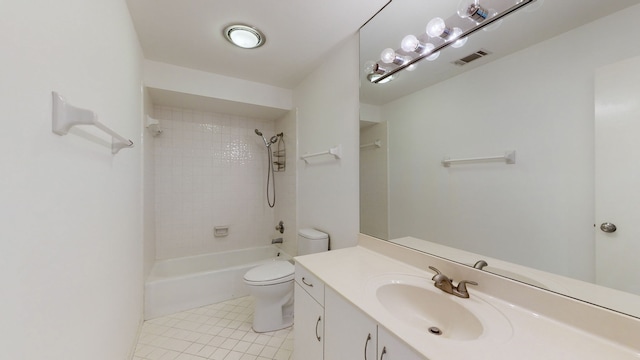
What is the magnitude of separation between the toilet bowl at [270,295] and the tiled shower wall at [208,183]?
121 cm

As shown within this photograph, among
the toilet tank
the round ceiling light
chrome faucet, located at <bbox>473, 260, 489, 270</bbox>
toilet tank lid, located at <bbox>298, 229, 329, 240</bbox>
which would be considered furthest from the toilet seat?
the round ceiling light

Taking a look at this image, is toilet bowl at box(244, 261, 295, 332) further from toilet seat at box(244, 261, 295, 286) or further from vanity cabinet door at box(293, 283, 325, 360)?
vanity cabinet door at box(293, 283, 325, 360)

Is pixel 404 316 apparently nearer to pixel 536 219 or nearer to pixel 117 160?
pixel 536 219

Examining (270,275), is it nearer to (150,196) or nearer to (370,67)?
(150,196)

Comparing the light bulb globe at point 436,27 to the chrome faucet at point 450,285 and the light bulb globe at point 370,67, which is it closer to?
the light bulb globe at point 370,67

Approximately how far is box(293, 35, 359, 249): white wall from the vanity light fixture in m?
0.25

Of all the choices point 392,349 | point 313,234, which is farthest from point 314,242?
point 392,349

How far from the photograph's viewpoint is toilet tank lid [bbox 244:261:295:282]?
6.32 feet

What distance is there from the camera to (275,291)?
1.92 metres

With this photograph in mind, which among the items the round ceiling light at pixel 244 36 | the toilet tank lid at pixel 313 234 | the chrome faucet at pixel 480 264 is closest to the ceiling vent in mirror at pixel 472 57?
the chrome faucet at pixel 480 264

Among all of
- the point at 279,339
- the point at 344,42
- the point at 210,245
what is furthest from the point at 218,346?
the point at 344,42

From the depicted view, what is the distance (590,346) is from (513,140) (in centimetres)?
71

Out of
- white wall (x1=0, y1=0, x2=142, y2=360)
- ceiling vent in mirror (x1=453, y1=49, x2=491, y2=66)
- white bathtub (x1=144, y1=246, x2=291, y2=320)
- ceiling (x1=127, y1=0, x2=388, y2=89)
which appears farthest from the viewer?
white bathtub (x1=144, y1=246, x2=291, y2=320)

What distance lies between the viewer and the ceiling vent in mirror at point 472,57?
1079 mm
